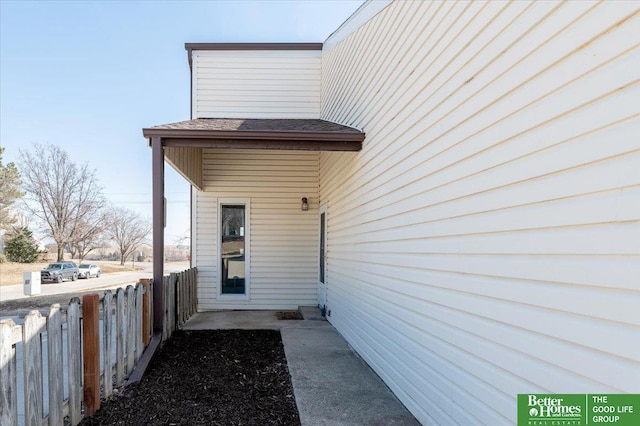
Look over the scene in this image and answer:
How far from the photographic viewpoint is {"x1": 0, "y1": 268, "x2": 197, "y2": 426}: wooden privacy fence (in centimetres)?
225

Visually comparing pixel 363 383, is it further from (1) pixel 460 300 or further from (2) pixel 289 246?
(2) pixel 289 246

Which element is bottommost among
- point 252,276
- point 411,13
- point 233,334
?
point 233,334

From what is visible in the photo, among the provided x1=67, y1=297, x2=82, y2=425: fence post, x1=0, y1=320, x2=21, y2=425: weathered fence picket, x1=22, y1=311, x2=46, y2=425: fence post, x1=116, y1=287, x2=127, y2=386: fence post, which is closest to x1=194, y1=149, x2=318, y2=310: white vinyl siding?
x1=116, y1=287, x2=127, y2=386: fence post

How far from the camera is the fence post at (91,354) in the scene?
10.1 feet

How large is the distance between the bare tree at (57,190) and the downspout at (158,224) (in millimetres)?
26457

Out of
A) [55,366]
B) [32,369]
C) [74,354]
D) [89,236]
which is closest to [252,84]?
[74,354]

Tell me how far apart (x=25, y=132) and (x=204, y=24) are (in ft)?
78.5

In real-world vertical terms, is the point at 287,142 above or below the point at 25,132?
below

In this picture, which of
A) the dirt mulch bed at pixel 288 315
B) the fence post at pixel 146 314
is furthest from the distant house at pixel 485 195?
the dirt mulch bed at pixel 288 315

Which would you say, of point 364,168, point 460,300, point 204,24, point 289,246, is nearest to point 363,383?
point 460,300

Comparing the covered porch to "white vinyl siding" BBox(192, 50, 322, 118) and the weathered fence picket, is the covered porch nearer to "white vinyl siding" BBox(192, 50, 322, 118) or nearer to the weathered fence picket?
"white vinyl siding" BBox(192, 50, 322, 118)

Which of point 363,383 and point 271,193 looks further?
point 271,193

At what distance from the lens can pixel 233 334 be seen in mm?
5910

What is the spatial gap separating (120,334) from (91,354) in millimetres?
646
